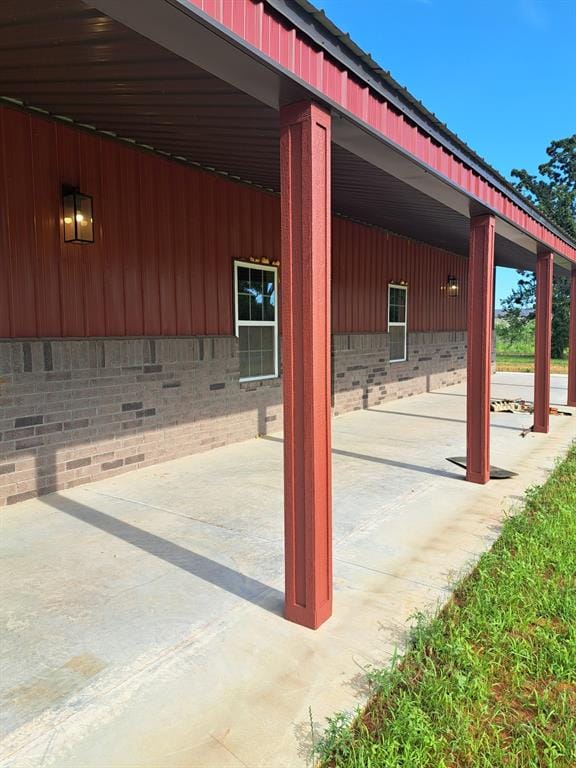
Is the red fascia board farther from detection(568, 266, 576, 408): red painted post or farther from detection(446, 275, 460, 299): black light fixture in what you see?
detection(446, 275, 460, 299): black light fixture

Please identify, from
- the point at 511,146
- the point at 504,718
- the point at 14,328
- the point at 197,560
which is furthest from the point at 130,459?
the point at 511,146

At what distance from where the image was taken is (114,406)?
5.21 metres

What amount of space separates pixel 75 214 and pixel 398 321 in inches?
295

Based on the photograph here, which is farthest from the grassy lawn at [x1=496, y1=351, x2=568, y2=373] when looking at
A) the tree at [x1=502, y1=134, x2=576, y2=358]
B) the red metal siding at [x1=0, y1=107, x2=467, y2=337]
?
the red metal siding at [x1=0, y1=107, x2=467, y2=337]

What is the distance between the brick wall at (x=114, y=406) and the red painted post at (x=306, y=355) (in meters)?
2.77

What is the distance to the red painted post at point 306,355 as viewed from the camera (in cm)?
251

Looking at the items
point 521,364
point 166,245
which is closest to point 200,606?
point 166,245

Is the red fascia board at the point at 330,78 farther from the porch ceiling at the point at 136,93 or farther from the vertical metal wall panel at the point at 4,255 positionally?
the vertical metal wall panel at the point at 4,255

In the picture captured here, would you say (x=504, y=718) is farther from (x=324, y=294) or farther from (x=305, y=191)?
(x=305, y=191)

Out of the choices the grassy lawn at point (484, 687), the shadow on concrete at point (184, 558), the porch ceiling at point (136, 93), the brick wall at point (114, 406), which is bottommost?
the grassy lawn at point (484, 687)

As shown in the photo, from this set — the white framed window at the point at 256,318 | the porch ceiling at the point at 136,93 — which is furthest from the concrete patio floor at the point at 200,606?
the porch ceiling at the point at 136,93

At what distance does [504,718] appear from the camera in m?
2.04

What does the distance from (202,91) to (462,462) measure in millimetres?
4267

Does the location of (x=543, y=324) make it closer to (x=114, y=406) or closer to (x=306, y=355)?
(x=114, y=406)
